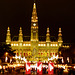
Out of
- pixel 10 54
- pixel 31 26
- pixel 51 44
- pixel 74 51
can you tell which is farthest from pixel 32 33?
pixel 74 51

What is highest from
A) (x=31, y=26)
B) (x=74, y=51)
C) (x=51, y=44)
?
(x=31, y=26)

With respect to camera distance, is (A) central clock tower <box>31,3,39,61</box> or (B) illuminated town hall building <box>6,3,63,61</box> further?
(B) illuminated town hall building <box>6,3,63,61</box>

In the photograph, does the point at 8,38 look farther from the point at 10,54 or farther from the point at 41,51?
the point at 10,54

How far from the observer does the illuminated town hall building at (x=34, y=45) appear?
116 meters

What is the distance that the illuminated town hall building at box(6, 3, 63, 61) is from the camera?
380 ft

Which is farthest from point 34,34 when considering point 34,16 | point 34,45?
point 34,16

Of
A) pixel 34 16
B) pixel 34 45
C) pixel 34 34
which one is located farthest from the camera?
pixel 34 16

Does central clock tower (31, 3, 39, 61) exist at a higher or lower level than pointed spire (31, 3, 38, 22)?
lower

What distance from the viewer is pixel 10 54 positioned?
57.8 metres

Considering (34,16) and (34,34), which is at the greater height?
(34,16)

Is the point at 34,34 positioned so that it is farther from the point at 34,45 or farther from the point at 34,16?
the point at 34,16

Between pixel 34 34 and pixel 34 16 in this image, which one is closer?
pixel 34 34

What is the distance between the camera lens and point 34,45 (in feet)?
380

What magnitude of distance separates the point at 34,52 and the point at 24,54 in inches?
245
